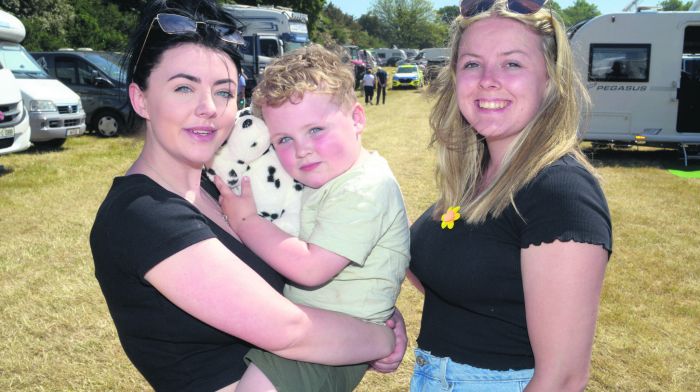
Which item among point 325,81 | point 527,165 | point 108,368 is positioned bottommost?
point 108,368

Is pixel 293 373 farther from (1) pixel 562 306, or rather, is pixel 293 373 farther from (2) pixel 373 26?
(2) pixel 373 26

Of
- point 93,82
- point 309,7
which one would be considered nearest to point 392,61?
point 309,7

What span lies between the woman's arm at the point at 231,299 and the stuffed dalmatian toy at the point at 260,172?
46 centimetres

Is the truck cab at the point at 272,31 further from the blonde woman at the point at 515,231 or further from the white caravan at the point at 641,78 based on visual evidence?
the blonde woman at the point at 515,231

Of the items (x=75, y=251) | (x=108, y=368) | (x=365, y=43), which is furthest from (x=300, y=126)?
(x=365, y=43)

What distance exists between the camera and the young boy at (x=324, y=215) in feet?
5.75

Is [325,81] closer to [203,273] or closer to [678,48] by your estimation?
[203,273]

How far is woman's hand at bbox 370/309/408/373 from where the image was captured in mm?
2021

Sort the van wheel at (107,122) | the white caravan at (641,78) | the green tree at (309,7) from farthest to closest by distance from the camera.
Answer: the green tree at (309,7) < the van wheel at (107,122) < the white caravan at (641,78)

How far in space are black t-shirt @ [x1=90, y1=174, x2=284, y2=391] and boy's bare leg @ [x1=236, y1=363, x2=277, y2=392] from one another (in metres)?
0.05

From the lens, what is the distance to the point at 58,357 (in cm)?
430

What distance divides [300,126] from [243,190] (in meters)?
0.29

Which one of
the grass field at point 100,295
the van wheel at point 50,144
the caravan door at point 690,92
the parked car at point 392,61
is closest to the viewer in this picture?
the grass field at point 100,295

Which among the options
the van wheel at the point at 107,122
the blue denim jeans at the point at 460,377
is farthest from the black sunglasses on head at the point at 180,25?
the van wheel at the point at 107,122
